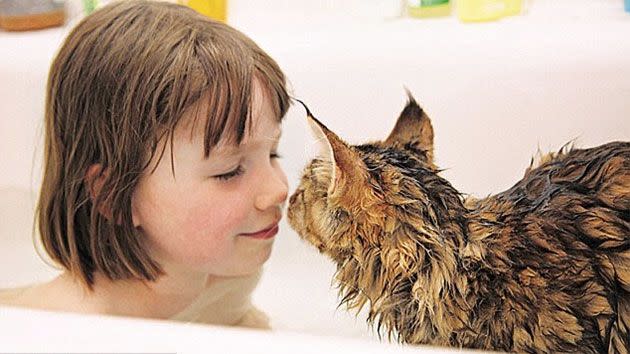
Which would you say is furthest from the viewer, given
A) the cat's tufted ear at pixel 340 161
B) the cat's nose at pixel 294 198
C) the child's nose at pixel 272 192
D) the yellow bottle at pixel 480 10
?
the yellow bottle at pixel 480 10

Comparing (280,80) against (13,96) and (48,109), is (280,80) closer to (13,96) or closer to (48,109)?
(48,109)

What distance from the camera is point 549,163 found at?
1.12 meters

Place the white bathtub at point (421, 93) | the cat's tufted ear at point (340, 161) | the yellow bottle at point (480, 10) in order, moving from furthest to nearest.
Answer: the yellow bottle at point (480, 10), the white bathtub at point (421, 93), the cat's tufted ear at point (340, 161)

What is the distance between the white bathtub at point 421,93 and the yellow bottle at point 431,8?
26 mm

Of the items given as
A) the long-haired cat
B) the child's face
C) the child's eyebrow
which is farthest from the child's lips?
the long-haired cat

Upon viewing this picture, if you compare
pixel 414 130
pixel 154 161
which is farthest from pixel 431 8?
pixel 154 161

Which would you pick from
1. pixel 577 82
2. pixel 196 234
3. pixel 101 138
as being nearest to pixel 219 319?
pixel 196 234

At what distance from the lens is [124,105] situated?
3.75 feet

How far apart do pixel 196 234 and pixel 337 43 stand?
453 millimetres

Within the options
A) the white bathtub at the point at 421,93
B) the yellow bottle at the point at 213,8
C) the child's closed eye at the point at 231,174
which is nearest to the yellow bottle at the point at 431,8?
the white bathtub at the point at 421,93

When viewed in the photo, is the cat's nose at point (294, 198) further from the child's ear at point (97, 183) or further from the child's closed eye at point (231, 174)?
the child's ear at point (97, 183)

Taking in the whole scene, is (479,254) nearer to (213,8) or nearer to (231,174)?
(231,174)

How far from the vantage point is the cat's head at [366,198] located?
3.19ft

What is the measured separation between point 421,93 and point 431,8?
19 cm
